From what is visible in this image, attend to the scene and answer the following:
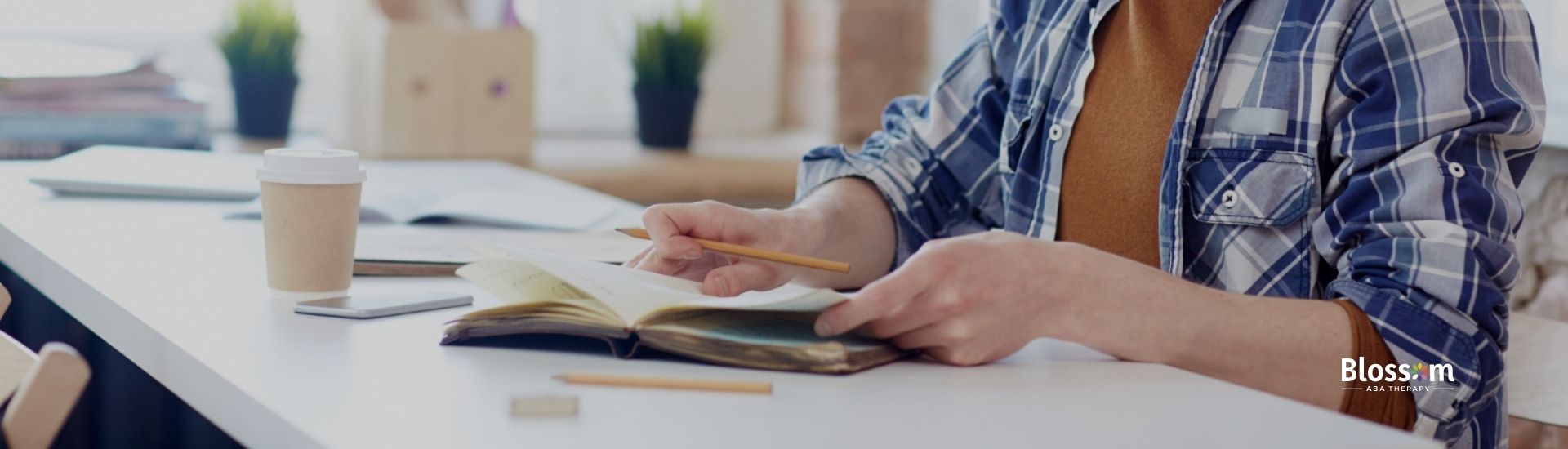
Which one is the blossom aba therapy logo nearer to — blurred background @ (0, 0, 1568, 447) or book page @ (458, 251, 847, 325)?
book page @ (458, 251, 847, 325)

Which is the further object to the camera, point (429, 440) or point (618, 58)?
point (618, 58)

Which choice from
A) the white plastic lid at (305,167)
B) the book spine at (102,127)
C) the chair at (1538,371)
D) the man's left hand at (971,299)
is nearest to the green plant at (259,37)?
the book spine at (102,127)

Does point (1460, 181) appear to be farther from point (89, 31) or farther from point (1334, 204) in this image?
point (89, 31)

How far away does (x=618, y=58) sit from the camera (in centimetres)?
283

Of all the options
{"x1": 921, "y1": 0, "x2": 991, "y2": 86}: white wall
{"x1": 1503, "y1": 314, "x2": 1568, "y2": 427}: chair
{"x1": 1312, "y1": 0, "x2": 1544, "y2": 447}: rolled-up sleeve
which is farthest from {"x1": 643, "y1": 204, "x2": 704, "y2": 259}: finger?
{"x1": 921, "y1": 0, "x2": 991, "y2": 86}: white wall

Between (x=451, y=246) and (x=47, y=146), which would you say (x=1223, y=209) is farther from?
(x=47, y=146)

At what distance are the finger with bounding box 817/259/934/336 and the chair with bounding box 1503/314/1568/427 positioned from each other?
0.56 metres

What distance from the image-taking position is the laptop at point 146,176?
1562 millimetres

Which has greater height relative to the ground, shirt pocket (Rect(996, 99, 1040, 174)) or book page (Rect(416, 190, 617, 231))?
shirt pocket (Rect(996, 99, 1040, 174))

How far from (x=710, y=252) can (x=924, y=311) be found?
29cm

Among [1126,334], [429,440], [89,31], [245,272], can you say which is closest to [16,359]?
[429,440]

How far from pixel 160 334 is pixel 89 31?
1885mm

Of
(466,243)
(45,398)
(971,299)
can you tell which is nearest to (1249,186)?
(971,299)

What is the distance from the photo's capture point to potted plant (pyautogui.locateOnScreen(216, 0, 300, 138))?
7.63ft
